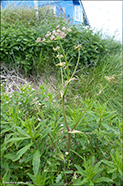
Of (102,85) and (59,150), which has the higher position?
(102,85)

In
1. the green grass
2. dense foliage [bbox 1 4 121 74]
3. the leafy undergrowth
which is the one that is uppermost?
dense foliage [bbox 1 4 121 74]

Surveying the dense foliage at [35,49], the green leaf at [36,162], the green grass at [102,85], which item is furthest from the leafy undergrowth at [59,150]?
the dense foliage at [35,49]

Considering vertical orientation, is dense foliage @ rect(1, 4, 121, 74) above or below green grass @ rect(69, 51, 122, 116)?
above

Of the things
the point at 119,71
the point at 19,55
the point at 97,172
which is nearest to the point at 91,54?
the point at 119,71

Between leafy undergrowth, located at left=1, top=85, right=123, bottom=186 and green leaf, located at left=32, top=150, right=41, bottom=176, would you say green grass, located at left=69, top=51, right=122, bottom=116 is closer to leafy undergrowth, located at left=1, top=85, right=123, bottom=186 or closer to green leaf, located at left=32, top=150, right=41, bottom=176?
leafy undergrowth, located at left=1, top=85, right=123, bottom=186

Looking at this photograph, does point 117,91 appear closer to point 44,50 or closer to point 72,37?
point 72,37

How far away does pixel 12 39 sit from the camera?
267 cm

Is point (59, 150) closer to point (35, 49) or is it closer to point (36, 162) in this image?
point (36, 162)

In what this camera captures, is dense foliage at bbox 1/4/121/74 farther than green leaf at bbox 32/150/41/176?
Yes

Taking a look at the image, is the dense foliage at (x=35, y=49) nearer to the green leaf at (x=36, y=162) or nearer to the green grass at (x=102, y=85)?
the green grass at (x=102, y=85)

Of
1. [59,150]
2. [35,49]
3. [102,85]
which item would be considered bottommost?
[59,150]

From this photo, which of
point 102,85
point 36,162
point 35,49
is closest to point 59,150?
point 36,162

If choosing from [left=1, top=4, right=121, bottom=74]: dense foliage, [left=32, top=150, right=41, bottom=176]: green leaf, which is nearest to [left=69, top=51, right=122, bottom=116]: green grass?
[left=1, top=4, right=121, bottom=74]: dense foliage

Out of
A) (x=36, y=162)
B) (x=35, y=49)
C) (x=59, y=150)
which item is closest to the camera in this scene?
(x=36, y=162)
